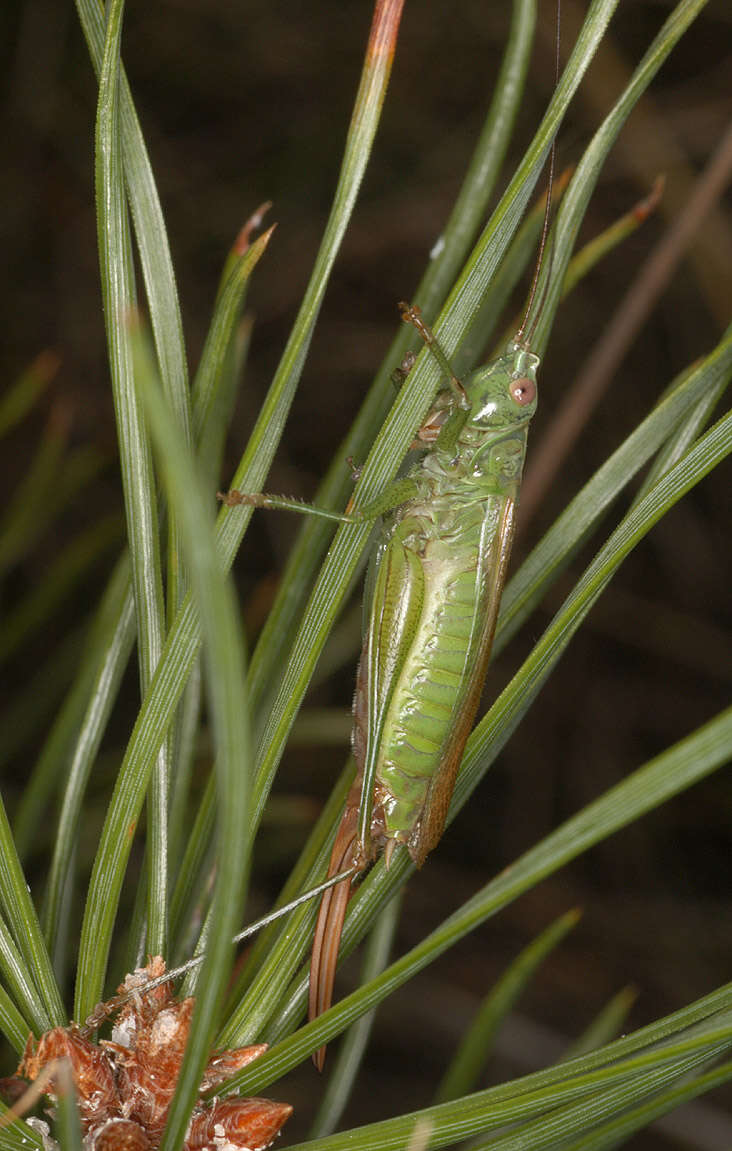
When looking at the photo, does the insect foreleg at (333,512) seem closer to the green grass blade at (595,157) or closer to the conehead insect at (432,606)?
the conehead insect at (432,606)

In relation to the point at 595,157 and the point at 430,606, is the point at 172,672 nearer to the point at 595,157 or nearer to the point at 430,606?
the point at 595,157

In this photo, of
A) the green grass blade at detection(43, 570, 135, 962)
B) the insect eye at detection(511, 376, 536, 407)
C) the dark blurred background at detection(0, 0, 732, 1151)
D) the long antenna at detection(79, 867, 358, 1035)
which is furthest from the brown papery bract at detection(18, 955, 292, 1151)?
the dark blurred background at detection(0, 0, 732, 1151)

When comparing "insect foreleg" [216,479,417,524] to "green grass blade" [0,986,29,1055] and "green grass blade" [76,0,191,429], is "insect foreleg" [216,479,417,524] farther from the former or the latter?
"green grass blade" [0,986,29,1055]

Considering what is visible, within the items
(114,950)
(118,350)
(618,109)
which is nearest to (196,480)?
(118,350)

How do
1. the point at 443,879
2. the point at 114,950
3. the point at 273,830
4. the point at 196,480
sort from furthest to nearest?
the point at 443,879
the point at 273,830
the point at 114,950
the point at 196,480

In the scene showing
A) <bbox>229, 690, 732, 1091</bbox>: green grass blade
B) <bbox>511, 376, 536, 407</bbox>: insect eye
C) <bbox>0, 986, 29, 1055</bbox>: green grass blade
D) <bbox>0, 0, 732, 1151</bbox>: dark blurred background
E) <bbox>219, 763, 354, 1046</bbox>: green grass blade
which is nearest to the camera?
<bbox>229, 690, 732, 1091</bbox>: green grass blade

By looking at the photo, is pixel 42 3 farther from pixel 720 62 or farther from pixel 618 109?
pixel 618 109
